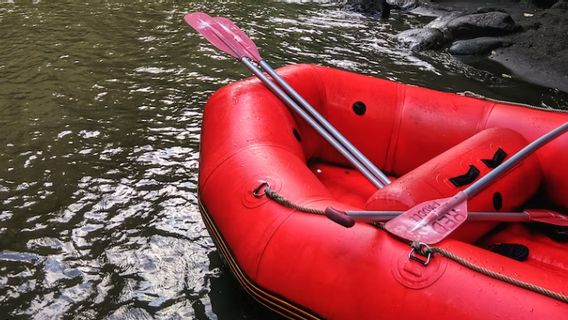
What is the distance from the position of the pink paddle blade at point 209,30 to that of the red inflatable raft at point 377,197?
0.59 m

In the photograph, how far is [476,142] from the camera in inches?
105

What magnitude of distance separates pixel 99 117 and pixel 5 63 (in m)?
1.81

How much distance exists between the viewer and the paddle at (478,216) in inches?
70.0

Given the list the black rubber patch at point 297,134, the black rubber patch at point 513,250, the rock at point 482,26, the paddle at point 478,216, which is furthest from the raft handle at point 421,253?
the rock at point 482,26

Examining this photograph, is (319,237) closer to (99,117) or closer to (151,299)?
(151,299)

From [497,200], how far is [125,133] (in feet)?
9.43

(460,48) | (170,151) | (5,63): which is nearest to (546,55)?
(460,48)

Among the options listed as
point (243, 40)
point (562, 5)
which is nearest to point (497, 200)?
point (243, 40)

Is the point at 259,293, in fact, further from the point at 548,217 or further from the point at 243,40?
the point at 243,40

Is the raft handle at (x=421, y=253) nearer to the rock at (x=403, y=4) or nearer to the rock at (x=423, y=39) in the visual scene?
the rock at (x=423, y=39)

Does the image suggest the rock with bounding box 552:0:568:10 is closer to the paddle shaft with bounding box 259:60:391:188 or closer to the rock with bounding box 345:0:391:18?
the rock with bounding box 345:0:391:18

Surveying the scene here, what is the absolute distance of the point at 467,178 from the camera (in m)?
2.46

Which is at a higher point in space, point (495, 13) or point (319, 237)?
point (319, 237)

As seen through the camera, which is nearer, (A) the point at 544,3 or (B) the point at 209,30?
(B) the point at 209,30
